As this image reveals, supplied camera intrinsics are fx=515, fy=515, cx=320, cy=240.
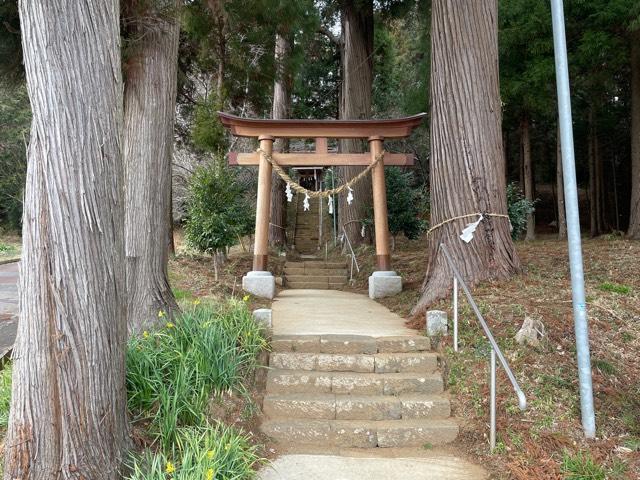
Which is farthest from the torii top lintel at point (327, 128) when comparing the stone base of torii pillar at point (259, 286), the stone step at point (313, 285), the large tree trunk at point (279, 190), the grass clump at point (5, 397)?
the grass clump at point (5, 397)

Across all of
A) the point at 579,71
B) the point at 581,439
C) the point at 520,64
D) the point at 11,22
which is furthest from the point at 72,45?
the point at 579,71

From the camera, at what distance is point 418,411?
416 cm

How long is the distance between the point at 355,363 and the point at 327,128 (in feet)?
16.3

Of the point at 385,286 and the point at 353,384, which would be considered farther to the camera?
the point at 385,286

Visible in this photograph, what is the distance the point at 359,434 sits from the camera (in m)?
3.92

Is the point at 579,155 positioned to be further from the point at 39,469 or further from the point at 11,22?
the point at 39,469

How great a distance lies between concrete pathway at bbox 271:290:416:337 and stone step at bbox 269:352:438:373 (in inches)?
17.5

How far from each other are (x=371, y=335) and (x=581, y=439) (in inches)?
80.8

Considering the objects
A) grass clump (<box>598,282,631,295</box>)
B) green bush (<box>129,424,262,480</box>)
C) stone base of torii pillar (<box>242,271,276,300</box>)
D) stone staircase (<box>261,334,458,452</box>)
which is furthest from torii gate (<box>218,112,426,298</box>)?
green bush (<box>129,424,262,480</box>)

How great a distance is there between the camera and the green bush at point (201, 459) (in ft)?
9.64

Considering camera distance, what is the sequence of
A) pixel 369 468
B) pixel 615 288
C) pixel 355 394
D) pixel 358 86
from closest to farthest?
pixel 369 468
pixel 355 394
pixel 615 288
pixel 358 86

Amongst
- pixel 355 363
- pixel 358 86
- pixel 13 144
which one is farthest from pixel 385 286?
pixel 13 144

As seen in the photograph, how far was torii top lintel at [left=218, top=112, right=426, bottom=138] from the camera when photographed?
848 cm

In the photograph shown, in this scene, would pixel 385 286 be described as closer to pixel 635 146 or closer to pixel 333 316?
pixel 333 316
